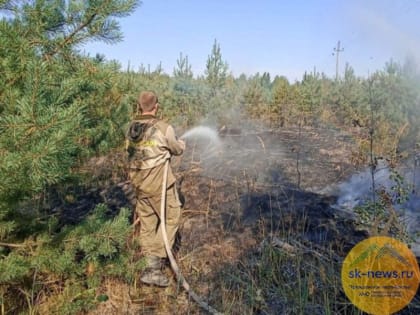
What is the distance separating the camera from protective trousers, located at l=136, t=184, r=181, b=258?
11.6ft

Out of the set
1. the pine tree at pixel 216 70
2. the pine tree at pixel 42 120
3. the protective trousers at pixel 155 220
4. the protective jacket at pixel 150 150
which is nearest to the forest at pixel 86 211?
the pine tree at pixel 42 120

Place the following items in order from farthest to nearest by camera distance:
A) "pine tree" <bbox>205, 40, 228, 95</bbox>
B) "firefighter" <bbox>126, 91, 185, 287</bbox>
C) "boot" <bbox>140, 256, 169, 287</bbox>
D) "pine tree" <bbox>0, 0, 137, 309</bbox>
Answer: "pine tree" <bbox>205, 40, 228, 95</bbox>
"firefighter" <bbox>126, 91, 185, 287</bbox>
"boot" <bbox>140, 256, 169, 287</bbox>
"pine tree" <bbox>0, 0, 137, 309</bbox>

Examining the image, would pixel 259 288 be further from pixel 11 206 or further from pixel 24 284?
pixel 11 206

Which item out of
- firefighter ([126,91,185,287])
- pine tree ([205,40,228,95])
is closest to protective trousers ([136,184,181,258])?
firefighter ([126,91,185,287])

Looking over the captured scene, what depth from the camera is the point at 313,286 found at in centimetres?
297

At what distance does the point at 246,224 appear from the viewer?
14.5 ft

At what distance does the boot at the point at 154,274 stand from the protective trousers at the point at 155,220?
94 millimetres

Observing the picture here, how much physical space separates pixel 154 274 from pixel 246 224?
1.43 metres

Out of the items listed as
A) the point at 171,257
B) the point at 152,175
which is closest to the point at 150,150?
the point at 152,175

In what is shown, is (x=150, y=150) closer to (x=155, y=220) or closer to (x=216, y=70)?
(x=155, y=220)

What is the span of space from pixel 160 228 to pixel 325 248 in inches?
63.3

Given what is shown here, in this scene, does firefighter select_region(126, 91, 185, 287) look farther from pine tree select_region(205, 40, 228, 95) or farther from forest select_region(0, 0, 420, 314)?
pine tree select_region(205, 40, 228, 95)

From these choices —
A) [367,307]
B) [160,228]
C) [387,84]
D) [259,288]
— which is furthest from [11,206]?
[387,84]

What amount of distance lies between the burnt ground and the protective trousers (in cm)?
32
